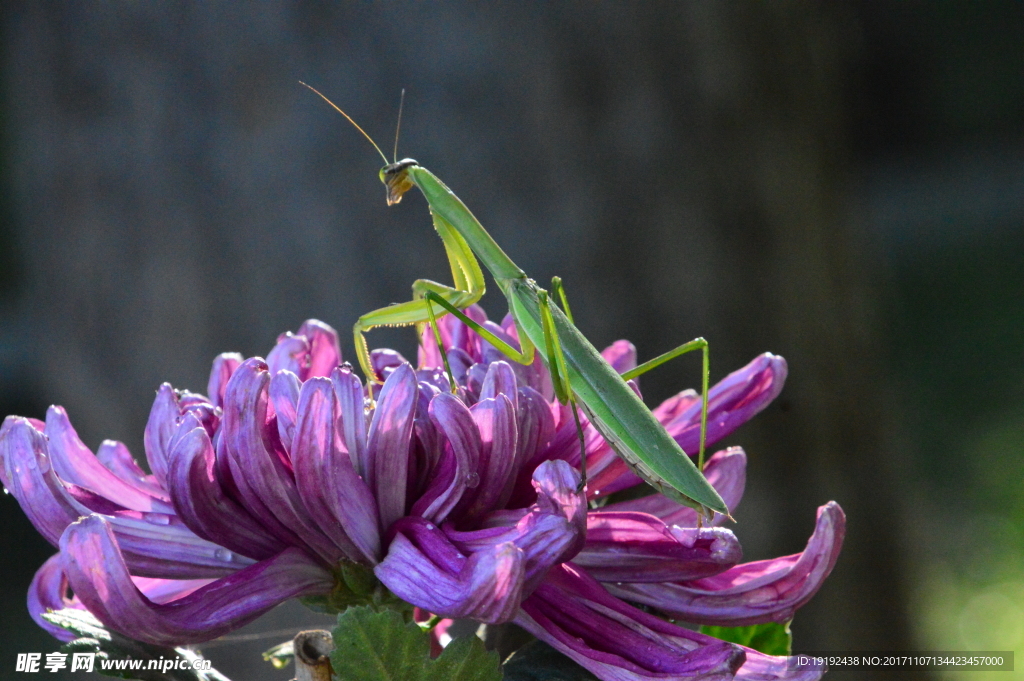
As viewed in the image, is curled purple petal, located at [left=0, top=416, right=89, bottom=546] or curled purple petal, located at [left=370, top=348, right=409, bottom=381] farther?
curled purple petal, located at [left=370, top=348, right=409, bottom=381]

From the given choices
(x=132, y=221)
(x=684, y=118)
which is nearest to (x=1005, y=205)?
(x=684, y=118)

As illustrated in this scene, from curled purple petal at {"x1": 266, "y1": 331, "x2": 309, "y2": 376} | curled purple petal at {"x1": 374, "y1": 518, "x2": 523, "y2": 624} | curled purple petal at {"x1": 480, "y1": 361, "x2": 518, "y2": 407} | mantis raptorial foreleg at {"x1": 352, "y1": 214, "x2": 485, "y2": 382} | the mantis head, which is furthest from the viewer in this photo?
the mantis head

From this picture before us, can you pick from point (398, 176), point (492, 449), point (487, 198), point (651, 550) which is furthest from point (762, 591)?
point (487, 198)

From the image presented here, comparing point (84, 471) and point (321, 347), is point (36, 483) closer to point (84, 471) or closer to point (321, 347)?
point (84, 471)

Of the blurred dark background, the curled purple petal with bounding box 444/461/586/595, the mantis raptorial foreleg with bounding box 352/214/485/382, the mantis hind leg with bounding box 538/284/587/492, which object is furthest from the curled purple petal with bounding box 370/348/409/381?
the blurred dark background

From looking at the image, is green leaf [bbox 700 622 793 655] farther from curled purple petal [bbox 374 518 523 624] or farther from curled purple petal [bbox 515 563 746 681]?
curled purple petal [bbox 374 518 523 624]

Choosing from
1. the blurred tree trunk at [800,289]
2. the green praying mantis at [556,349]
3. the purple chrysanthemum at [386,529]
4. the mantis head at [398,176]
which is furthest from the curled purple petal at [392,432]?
the blurred tree trunk at [800,289]
